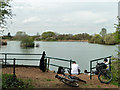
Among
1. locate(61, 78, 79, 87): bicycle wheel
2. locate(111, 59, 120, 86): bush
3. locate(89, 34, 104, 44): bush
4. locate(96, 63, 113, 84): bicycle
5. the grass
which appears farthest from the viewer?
locate(89, 34, 104, 44): bush

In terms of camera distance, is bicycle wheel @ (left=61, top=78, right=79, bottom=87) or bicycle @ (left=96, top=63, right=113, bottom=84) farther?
bicycle @ (left=96, top=63, right=113, bottom=84)

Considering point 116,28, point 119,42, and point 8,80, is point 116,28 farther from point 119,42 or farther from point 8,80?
point 8,80

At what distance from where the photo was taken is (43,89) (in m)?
5.71

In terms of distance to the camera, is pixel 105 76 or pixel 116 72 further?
pixel 116 72

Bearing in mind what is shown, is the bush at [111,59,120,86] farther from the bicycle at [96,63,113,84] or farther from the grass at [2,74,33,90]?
the grass at [2,74,33,90]

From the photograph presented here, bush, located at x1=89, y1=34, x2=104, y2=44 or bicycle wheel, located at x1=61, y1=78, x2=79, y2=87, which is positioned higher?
bush, located at x1=89, y1=34, x2=104, y2=44

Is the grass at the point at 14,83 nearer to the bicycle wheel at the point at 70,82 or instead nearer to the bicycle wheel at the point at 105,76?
the bicycle wheel at the point at 70,82

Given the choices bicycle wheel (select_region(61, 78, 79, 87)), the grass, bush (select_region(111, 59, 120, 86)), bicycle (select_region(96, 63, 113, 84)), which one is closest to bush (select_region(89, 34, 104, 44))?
bush (select_region(111, 59, 120, 86))

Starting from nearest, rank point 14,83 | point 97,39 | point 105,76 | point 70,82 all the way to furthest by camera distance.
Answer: point 14,83 → point 70,82 → point 105,76 → point 97,39

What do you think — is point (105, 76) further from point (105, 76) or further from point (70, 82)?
point (70, 82)

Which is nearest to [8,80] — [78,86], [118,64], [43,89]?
[43,89]

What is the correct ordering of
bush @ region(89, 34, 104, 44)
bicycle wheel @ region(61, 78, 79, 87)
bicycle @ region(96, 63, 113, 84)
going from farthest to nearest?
1. bush @ region(89, 34, 104, 44)
2. bicycle @ region(96, 63, 113, 84)
3. bicycle wheel @ region(61, 78, 79, 87)

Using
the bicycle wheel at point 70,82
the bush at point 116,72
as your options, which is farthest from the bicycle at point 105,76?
the bicycle wheel at point 70,82

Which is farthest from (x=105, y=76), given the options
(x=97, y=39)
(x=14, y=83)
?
(x=97, y=39)
